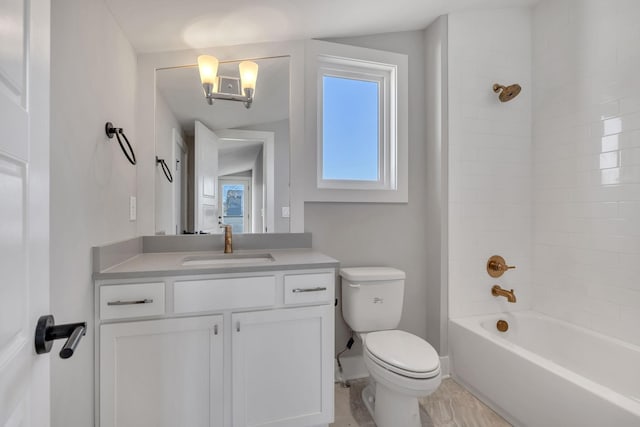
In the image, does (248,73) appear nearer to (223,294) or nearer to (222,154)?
(222,154)

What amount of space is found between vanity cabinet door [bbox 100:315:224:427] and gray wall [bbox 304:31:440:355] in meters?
0.92

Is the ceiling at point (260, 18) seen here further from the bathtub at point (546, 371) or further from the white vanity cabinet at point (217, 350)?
the bathtub at point (546, 371)

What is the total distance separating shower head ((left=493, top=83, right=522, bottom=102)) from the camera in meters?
1.97

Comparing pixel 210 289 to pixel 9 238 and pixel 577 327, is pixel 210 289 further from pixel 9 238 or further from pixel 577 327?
pixel 577 327

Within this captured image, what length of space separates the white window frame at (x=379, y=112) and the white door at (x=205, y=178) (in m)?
0.68

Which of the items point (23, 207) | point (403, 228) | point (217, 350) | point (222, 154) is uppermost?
point (222, 154)

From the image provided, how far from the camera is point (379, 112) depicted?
86.2 inches

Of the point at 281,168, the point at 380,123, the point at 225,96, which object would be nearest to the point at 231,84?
the point at 225,96

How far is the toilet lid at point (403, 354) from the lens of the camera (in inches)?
54.2

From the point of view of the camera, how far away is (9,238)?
18.3 inches

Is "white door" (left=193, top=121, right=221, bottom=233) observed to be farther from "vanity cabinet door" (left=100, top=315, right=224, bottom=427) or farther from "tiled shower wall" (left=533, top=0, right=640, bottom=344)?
"tiled shower wall" (left=533, top=0, right=640, bottom=344)

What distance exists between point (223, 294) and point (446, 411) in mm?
1446

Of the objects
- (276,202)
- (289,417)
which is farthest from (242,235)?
(289,417)

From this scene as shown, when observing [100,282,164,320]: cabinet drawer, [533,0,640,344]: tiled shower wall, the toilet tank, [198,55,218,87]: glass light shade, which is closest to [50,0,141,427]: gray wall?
[100,282,164,320]: cabinet drawer
